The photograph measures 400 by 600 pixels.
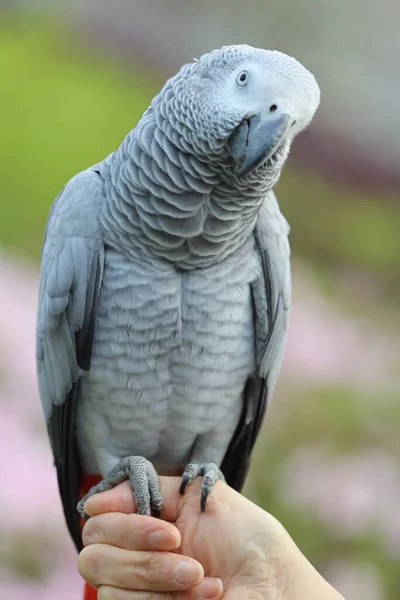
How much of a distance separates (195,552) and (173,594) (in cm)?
7

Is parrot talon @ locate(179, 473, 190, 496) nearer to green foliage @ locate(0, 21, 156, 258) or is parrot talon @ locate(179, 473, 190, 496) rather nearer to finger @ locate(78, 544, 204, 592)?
finger @ locate(78, 544, 204, 592)

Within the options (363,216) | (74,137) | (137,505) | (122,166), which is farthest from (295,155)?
(137,505)

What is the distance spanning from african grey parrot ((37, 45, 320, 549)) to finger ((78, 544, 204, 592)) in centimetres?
7

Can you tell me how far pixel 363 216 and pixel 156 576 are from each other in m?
1.16

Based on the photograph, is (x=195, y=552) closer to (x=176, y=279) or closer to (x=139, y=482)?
(x=139, y=482)

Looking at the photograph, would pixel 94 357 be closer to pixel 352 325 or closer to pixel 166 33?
pixel 352 325

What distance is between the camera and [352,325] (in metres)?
1.72

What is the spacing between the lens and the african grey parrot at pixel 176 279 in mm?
819

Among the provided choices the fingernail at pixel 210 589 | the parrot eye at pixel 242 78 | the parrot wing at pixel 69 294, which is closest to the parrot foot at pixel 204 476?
the fingernail at pixel 210 589

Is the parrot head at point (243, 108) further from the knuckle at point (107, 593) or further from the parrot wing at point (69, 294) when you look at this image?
the knuckle at point (107, 593)

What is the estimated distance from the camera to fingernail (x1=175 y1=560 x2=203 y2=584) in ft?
2.85

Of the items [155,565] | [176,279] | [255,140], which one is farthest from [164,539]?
[255,140]

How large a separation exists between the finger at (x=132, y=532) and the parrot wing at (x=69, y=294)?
0.63 ft

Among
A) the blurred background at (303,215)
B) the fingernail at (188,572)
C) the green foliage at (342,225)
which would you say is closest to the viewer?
the fingernail at (188,572)
